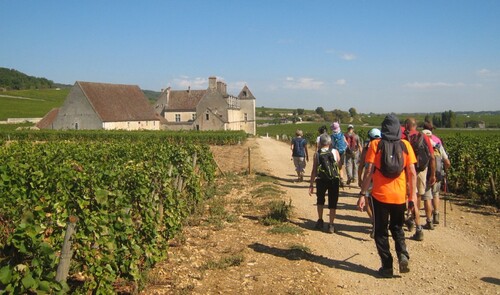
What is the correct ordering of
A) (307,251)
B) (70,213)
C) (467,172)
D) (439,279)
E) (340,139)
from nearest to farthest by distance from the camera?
(70,213)
(439,279)
(307,251)
(340,139)
(467,172)

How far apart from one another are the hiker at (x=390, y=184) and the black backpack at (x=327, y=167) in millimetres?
2126

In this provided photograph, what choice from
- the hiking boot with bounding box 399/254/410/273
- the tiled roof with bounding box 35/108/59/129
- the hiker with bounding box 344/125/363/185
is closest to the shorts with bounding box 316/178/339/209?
the hiking boot with bounding box 399/254/410/273

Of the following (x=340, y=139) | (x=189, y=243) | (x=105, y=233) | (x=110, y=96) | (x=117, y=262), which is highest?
(x=110, y=96)

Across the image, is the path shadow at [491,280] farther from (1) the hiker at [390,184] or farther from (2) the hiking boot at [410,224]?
(2) the hiking boot at [410,224]

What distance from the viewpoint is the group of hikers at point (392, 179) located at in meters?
5.84

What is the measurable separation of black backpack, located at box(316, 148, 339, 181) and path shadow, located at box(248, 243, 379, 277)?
1.74 meters

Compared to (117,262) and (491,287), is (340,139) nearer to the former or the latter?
(491,287)

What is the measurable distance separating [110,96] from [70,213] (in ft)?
188

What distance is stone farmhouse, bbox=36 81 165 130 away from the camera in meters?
54.8

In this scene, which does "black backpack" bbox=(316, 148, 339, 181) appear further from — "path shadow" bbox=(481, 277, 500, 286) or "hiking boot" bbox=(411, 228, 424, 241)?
"path shadow" bbox=(481, 277, 500, 286)

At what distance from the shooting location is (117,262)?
531 centimetres

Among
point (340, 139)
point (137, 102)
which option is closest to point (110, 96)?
point (137, 102)

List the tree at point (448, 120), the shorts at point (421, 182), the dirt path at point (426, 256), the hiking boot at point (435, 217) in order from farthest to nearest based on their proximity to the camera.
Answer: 1. the tree at point (448, 120)
2. the hiking boot at point (435, 217)
3. the shorts at point (421, 182)
4. the dirt path at point (426, 256)

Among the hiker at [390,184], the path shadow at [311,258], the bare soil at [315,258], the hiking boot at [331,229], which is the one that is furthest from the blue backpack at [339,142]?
the hiker at [390,184]
